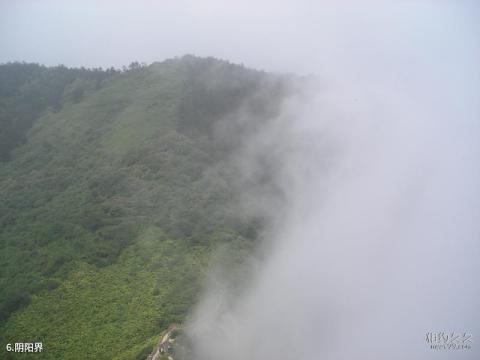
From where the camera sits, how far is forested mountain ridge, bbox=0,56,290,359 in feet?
136

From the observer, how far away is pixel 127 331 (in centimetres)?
3884

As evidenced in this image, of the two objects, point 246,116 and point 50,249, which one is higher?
point 246,116

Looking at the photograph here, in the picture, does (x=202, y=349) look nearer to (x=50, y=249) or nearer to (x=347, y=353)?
(x=347, y=353)

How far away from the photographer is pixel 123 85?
90.2 m

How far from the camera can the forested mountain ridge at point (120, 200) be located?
41.5 meters

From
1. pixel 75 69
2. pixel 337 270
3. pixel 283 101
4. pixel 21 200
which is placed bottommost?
pixel 337 270

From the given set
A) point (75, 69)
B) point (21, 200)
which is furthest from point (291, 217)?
point (75, 69)

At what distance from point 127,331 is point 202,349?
6150 mm

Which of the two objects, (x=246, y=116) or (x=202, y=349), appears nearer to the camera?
(x=202, y=349)

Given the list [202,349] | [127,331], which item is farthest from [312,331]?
[127,331]

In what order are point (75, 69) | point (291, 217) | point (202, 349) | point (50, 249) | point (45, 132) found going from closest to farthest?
point (202, 349), point (50, 249), point (291, 217), point (45, 132), point (75, 69)

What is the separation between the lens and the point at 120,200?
192ft

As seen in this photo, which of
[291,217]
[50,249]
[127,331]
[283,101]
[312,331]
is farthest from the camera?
[283,101]

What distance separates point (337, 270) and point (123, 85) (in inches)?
2134
